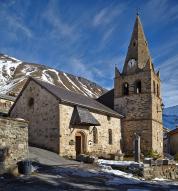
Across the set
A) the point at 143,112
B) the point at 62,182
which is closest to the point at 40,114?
the point at 143,112

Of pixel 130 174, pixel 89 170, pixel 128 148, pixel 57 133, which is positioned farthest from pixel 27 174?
pixel 128 148

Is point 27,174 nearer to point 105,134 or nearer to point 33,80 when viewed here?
point 33,80

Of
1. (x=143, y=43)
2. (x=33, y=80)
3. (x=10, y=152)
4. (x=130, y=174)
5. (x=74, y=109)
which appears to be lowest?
(x=130, y=174)

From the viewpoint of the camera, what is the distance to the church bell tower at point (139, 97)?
34.4 metres

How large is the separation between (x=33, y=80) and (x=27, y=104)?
2.25 meters

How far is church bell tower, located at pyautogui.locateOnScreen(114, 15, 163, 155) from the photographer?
34438mm

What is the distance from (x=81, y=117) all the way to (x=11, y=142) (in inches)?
475

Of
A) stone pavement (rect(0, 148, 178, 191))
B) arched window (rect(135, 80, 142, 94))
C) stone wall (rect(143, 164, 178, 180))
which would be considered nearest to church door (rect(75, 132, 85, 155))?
stone wall (rect(143, 164, 178, 180))

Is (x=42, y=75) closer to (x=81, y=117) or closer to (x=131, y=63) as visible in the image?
(x=131, y=63)

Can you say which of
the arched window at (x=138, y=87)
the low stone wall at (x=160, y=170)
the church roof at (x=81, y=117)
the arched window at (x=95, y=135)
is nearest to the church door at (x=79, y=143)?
the church roof at (x=81, y=117)

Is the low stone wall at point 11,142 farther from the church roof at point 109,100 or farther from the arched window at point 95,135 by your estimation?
the church roof at point 109,100

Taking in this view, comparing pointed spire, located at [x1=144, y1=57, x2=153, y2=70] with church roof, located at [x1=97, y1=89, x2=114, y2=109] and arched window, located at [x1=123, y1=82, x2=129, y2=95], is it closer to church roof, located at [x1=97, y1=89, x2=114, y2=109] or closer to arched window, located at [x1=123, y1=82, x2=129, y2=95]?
arched window, located at [x1=123, y1=82, x2=129, y2=95]

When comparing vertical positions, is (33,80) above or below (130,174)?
above

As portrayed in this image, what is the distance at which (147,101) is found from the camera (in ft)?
115
